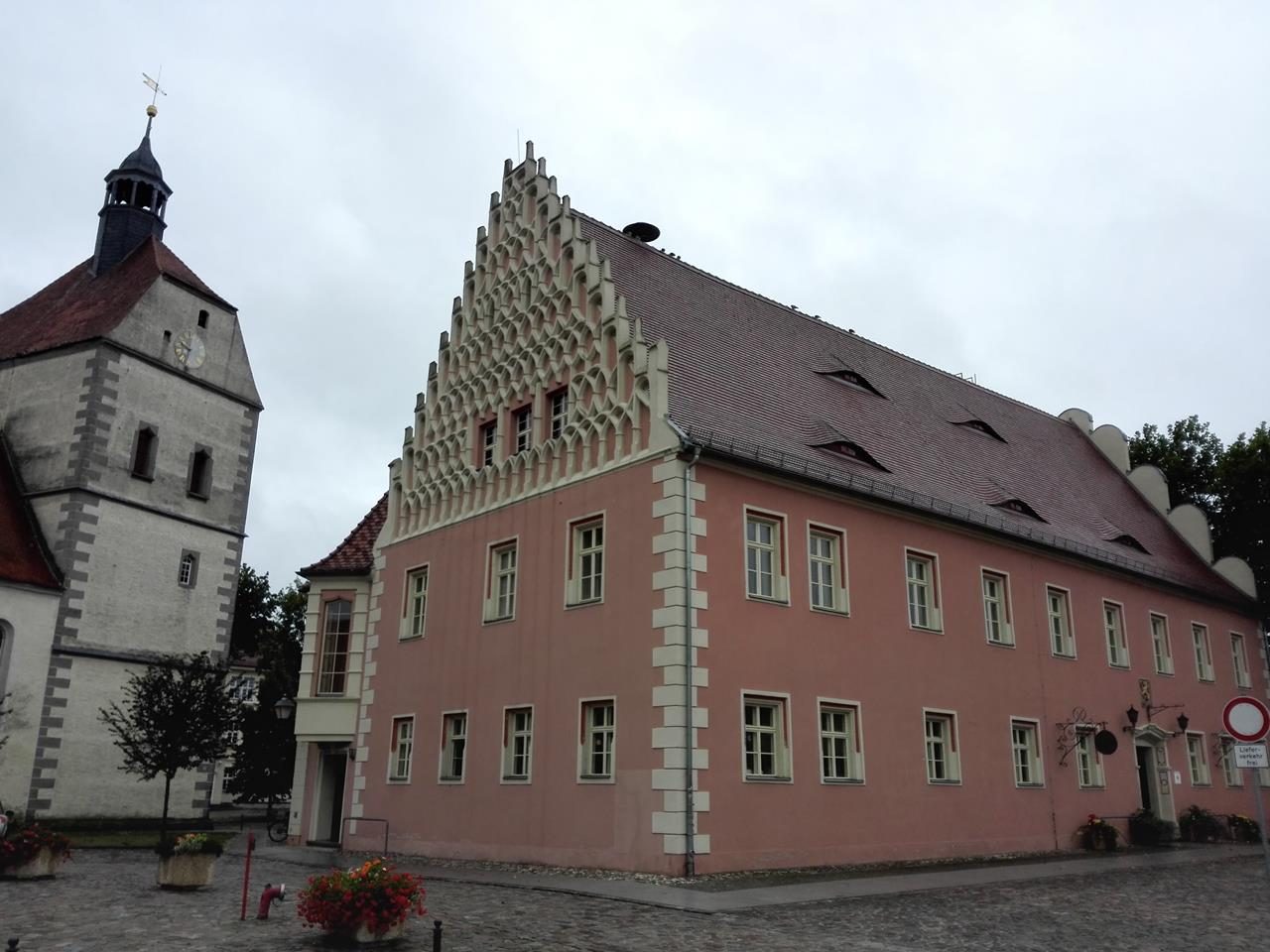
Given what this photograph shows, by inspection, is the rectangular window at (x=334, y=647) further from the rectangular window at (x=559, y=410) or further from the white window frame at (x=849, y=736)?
the white window frame at (x=849, y=736)

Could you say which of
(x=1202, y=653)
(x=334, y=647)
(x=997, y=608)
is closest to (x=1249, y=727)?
(x=997, y=608)

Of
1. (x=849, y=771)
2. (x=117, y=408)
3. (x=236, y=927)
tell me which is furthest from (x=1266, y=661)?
(x=117, y=408)

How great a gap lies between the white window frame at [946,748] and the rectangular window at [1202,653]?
40.6 ft

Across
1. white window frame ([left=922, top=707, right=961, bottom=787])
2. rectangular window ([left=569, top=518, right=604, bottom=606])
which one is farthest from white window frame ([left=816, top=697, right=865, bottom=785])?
rectangular window ([left=569, top=518, right=604, bottom=606])

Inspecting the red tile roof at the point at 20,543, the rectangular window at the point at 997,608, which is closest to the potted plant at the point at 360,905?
the rectangular window at the point at 997,608

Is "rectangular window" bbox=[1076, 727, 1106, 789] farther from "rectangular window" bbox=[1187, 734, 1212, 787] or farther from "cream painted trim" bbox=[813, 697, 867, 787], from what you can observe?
"cream painted trim" bbox=[813, 697, 867, 787]

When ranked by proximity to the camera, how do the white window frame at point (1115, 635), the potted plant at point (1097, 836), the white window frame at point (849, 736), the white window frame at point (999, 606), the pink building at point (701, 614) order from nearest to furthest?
the pink building at point (701, 614) < the white window frame at point (849, 736) < the white window frame at point (999, 606) < the potted plant at point (1097, 836) < the white window frame at point (1115, 635)

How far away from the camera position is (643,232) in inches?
1027

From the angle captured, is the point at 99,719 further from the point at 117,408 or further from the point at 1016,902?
the point at 1016,902

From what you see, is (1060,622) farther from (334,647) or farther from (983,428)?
(334,647)

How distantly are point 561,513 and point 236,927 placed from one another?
33.7 ft

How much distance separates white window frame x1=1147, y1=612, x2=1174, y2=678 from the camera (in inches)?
1129

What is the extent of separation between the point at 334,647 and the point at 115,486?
10237mm

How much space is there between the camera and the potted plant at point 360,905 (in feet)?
34.3
